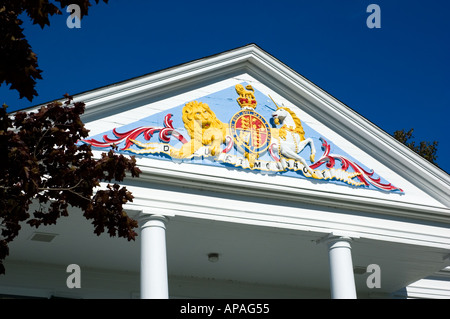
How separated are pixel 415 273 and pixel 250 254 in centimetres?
399

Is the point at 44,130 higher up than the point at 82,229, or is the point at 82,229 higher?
the point at 82,229

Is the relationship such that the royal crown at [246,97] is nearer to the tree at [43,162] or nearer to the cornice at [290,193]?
the cornice at [290,193]

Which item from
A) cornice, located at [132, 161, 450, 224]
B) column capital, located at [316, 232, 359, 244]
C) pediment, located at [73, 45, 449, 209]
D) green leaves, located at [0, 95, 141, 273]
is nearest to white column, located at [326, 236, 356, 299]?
column capital, located at [316, 232, 359, 244]

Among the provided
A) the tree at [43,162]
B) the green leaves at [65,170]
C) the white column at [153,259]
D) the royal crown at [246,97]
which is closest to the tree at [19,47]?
the tree at [43,162]

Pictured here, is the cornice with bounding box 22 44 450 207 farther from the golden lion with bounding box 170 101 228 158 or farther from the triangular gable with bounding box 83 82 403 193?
the golden lion with bounding box 170 101 228 158

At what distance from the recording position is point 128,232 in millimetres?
7684

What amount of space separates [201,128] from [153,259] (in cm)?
275

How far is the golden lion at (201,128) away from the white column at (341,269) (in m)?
2.86

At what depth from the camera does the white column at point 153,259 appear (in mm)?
11492

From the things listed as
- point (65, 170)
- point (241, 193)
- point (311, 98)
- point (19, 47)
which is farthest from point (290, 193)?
point (19, 47)

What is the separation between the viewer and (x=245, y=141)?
13305 millimetres

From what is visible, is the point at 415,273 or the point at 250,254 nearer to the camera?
the point at 250,254
